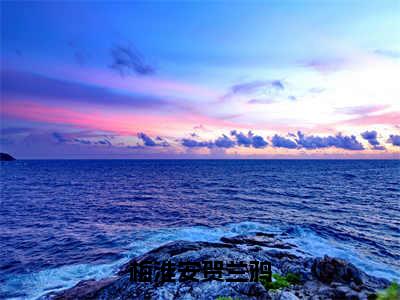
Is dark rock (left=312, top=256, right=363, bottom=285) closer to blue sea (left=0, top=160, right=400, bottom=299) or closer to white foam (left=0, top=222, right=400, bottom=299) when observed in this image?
white foam (left=0, top=222, right=400, bottom=299)

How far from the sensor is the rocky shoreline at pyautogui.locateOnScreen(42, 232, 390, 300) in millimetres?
14188

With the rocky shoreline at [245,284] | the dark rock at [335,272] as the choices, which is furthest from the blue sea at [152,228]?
the dark rock at [335,272]

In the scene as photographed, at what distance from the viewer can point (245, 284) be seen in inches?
578

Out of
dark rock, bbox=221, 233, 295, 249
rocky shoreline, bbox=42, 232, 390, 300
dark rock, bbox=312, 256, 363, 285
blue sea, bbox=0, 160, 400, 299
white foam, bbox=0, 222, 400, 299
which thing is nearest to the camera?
rocky shoreline, bbox=42, 232, 390, 300

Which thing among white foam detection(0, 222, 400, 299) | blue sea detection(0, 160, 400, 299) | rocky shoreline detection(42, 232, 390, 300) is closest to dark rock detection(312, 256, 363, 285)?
rocky shoreline detection(42, 232, 390, 300)

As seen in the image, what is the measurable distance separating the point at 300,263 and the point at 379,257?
9.18 m

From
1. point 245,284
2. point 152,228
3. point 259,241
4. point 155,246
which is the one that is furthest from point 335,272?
point 152,228

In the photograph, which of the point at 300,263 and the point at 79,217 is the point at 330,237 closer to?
the point at 300,263

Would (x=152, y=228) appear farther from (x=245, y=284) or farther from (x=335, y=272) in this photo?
(x=335, y=272)

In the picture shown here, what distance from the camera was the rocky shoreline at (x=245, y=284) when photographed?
14188mm

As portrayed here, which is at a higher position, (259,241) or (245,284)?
(245,284)

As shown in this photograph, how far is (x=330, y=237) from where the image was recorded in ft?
93.6

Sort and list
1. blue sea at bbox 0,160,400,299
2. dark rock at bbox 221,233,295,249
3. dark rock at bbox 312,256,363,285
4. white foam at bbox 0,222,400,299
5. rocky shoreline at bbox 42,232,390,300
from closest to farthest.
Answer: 1. rocky shoreline at bbox 42,232,390,300
2. dark rock at bbox 312,256,363,285
3. white foam at bbox 0,222,400,299
4. blue sea at bbox 0,160,400,299
5. dark rock at bbox 221,233,295,249

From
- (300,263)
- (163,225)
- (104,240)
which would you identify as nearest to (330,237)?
(300,263)
